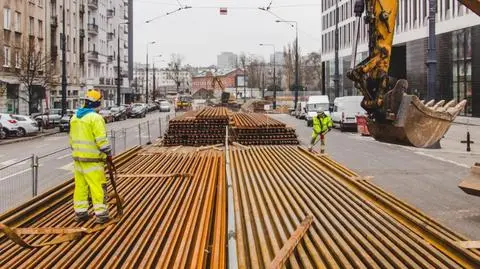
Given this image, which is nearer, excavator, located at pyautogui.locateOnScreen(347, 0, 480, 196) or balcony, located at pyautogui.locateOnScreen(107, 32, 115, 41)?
excavator, located at pyautogui.locateOnScreen(347, 0, 480, 196)

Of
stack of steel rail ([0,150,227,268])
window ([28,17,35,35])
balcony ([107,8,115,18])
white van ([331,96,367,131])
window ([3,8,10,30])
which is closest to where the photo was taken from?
stack of steel rail ([0,150,227,268])

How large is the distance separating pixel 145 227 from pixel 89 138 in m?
1.42

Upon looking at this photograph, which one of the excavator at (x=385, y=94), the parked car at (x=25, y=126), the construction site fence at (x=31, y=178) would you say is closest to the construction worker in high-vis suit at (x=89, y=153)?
the construction site fence at (x=31, y=178)

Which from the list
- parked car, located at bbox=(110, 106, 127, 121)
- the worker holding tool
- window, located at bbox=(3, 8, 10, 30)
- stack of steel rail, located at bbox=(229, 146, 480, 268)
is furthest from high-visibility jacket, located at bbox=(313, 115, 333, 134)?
parked car, located at bbox=(110, 106, 127, 121)

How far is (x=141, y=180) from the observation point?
398 inches

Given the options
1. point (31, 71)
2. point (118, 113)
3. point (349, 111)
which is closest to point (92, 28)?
point (118, 113)

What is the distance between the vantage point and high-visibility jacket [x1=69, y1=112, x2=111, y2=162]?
6883mm

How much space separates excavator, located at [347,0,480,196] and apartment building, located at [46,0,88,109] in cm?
4174

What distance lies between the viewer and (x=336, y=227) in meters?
6.42

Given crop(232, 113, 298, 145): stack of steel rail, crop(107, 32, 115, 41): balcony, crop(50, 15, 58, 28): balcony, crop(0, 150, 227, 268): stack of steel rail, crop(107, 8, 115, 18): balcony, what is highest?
crop(107, 8, 115, 18): balcony

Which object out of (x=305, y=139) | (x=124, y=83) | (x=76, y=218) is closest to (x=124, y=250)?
(x=76, y=218)

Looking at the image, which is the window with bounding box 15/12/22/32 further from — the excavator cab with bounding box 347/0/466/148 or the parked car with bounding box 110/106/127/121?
the excavator cab with bounding box 347/0/466/148

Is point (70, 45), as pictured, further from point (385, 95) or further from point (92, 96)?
point (92, 96)

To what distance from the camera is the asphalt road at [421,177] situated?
10.6 metres
